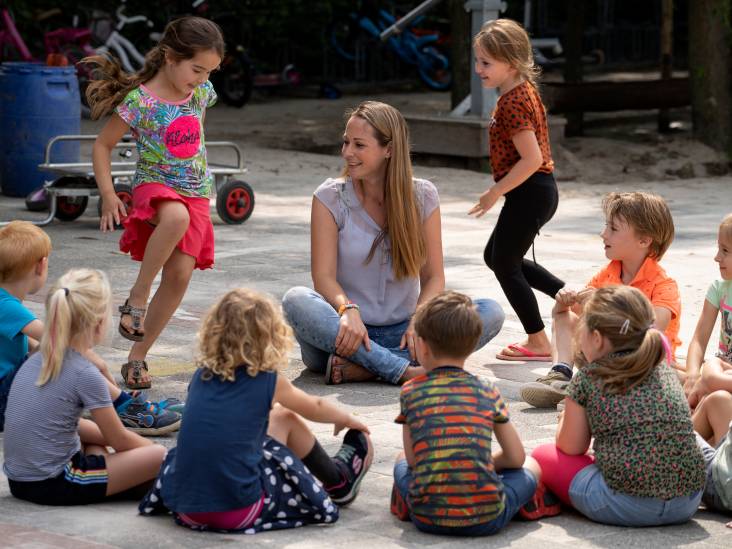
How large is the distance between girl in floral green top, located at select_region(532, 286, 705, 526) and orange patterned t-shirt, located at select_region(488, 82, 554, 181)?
2.17 metres

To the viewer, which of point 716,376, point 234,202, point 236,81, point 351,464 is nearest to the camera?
point 351,464

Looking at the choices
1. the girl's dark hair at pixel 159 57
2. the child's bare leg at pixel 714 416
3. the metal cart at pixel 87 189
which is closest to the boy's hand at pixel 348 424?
the child's bare leg at pixel 714 416

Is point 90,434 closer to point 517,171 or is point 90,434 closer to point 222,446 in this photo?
point 222,446

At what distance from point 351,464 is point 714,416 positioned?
125 cm

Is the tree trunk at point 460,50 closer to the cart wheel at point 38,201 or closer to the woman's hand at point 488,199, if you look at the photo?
the cart wheel at point 38,201

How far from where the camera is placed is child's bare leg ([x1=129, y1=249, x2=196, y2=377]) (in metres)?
5.72

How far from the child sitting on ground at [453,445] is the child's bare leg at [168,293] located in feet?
6.21

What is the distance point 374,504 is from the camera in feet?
14.0

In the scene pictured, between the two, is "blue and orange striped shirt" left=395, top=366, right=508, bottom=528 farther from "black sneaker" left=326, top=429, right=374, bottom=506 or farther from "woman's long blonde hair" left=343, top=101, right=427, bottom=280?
"woman's long blonde hair" left=343, top=101, right=427, bottom=280

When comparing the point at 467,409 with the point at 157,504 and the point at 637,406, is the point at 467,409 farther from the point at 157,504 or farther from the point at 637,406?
the point at 157,504

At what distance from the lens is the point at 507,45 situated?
6.11 m

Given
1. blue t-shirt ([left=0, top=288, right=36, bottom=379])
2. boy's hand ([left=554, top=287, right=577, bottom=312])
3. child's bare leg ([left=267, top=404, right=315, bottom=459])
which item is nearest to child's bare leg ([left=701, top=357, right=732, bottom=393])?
boy's hand ([left=554, top=287, right=577, bottom=312])

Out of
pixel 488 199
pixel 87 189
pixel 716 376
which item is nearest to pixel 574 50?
pixel 87 189

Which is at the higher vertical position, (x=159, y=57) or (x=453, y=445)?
→ (x=159, y=57)
